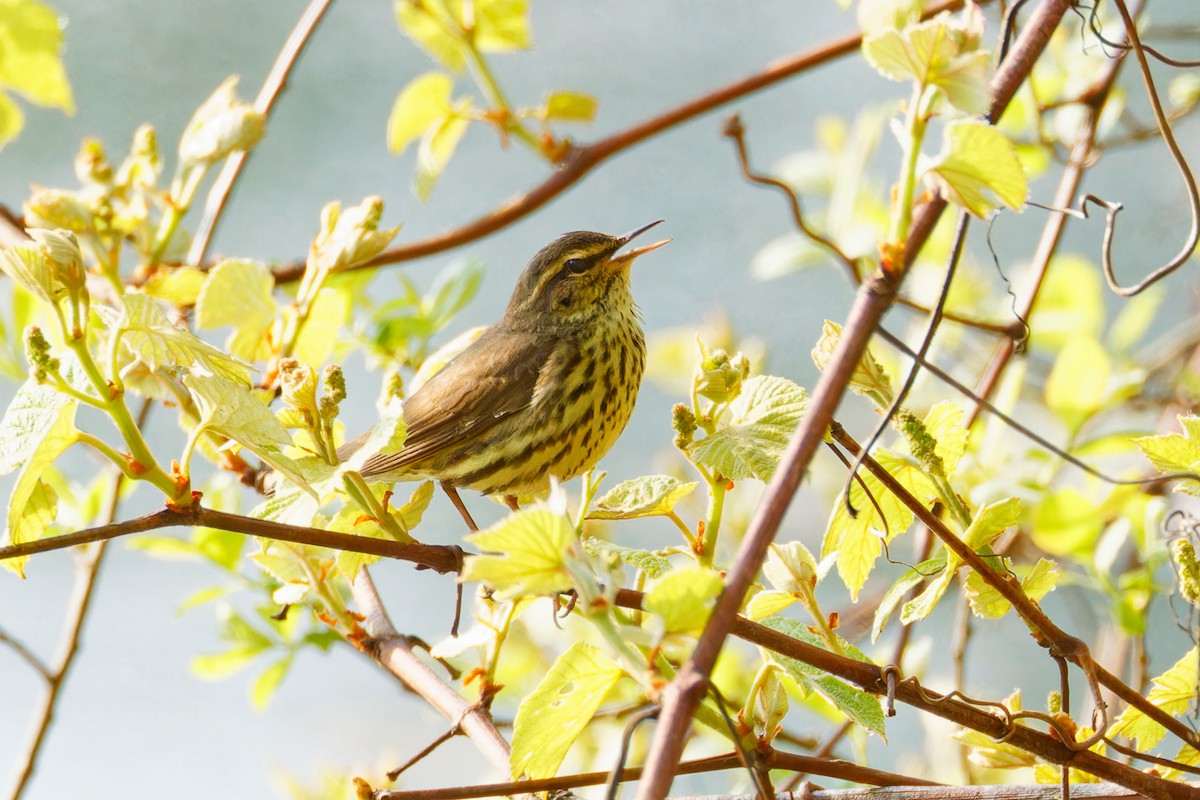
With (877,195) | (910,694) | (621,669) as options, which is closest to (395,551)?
(621,669)

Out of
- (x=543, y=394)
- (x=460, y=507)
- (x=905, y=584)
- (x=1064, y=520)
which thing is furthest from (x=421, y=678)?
(x=543, y=394)

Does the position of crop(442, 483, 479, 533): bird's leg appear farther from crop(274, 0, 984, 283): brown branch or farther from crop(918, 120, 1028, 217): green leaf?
crop(918, 120, 1028, 217): green leaf

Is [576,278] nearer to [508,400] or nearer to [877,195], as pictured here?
[508,400]

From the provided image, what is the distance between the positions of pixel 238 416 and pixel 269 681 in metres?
1.28

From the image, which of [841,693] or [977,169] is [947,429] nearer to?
[841,693]

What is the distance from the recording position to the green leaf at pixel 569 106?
2293mm

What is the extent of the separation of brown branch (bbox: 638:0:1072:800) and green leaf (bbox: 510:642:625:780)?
258 mm

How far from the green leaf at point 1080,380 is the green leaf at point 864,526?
85 centimetres

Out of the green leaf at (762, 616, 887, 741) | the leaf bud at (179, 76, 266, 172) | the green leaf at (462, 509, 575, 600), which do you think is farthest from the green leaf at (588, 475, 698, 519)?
the leaf bud at (179, 76, 266, 172)

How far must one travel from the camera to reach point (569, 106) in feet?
7.57

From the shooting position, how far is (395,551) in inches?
46.5

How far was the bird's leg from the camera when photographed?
2.51 metres

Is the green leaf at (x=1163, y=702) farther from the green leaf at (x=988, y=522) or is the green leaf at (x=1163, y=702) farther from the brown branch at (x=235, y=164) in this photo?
the brown branch at (x=235, y=164)

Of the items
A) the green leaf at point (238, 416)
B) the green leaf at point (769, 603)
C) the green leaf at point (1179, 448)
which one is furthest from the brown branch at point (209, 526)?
the green leaf at point (1179, 448)
